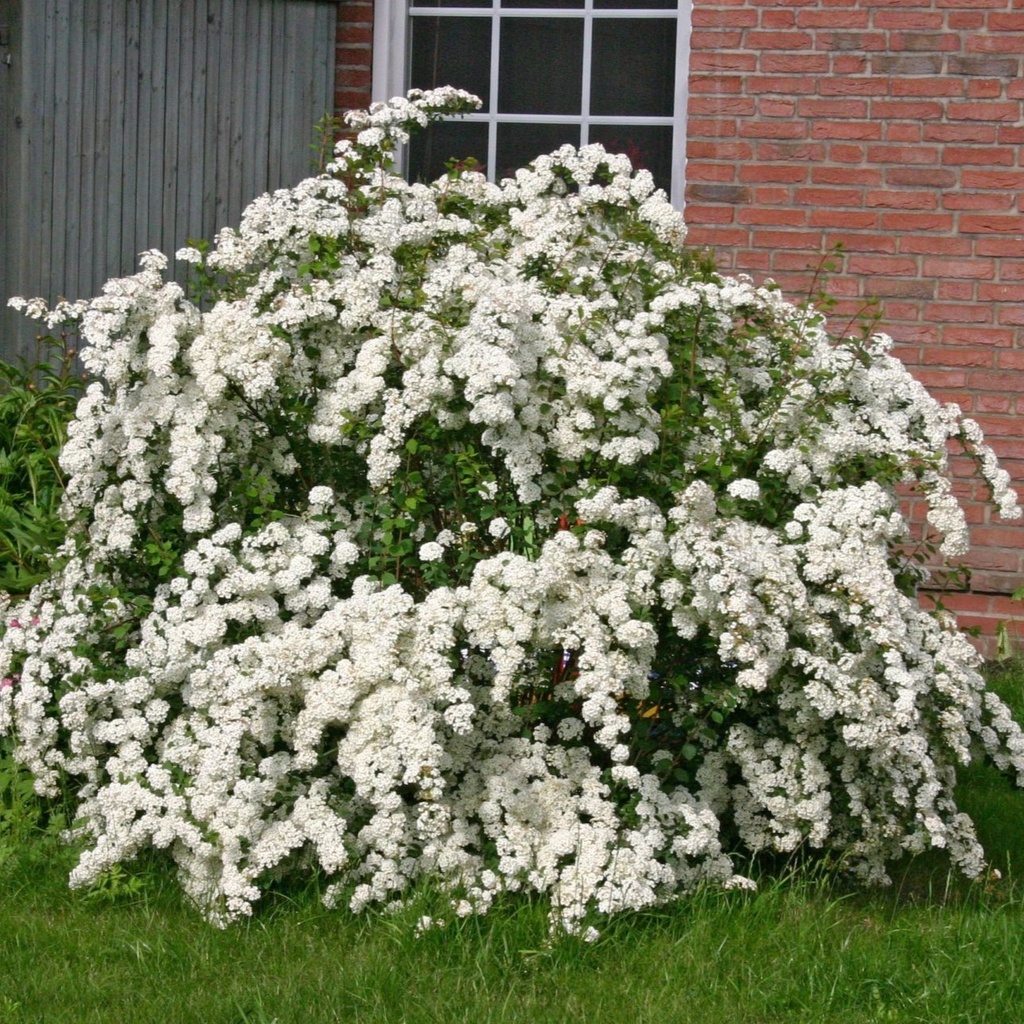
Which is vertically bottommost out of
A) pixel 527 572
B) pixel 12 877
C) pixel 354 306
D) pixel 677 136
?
pixel 12 877

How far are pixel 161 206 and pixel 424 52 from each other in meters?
1.47

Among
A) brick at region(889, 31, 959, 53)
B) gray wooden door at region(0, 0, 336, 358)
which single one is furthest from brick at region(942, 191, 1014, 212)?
gray wooden door at region(0, 0, 336, 358)

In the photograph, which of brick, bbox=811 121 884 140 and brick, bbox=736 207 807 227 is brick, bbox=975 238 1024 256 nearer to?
brick, bbox=811 121 884 140

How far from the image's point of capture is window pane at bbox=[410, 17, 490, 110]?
22.8 feet

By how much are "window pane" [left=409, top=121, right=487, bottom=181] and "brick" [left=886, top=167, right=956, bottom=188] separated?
1.86 metres

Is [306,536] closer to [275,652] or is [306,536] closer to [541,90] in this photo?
[275,652]

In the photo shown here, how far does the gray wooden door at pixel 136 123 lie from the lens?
19.7 feet

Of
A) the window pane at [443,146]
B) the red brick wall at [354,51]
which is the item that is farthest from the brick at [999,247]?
the red brick wall at [354,51]

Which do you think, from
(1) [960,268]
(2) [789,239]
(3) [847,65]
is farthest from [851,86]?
(1) [960,268]

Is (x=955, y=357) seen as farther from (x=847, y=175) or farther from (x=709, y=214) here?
(x=709, y=214)

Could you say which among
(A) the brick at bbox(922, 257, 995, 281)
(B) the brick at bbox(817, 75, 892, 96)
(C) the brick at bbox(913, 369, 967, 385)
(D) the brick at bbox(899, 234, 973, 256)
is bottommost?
(C) the brick at bbox(913, 369, 967, 385)

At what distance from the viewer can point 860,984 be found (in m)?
3.25

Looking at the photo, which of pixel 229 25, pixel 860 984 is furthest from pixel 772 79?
pixel 860 984

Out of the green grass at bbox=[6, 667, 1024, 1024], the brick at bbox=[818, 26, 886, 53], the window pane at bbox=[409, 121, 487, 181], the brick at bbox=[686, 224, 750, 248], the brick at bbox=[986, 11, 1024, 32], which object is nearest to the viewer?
the green grass at bbox=[6, 667, 1024, 1024]
